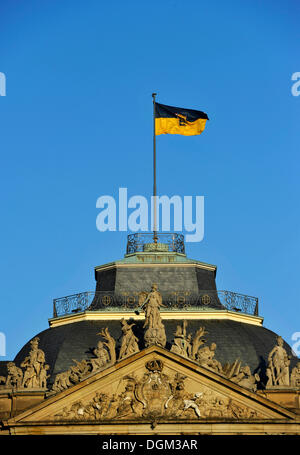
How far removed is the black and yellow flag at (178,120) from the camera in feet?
274

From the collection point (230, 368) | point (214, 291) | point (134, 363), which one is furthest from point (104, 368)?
point (214, 291)

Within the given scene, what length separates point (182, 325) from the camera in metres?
76.7

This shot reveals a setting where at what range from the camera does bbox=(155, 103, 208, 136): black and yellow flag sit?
83.6m

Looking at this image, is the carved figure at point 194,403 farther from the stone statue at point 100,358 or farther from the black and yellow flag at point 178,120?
the black and yellow flag at point 178,120

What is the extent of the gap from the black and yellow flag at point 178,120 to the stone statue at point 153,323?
43.7 ft

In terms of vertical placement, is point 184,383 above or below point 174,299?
below

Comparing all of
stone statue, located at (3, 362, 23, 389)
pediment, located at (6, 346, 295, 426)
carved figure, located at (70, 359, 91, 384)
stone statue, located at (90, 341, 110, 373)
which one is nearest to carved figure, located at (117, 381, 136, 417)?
pediment, located at (6, 346, 295, 426)

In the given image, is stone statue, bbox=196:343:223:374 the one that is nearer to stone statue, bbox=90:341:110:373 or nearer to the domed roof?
the domed roof

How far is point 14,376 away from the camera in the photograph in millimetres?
73688

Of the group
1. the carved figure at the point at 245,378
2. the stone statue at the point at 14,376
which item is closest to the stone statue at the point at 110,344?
the stone statue at the point at 14,376

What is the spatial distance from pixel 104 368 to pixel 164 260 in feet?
39.7
